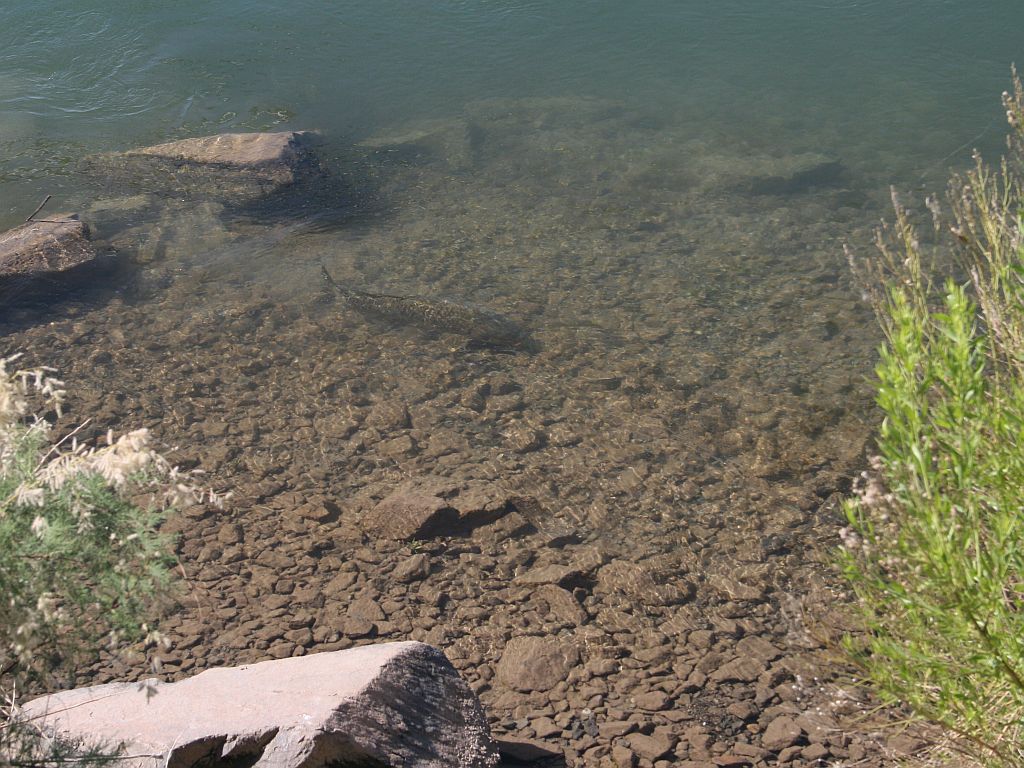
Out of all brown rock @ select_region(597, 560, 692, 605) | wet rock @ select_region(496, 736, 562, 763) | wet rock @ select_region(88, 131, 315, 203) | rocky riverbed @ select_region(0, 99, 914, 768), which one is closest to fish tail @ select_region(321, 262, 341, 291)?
rocky riverbed @ select_region(0, 99, 914, 768)

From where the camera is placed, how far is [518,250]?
9742 mm

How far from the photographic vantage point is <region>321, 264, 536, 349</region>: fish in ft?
26.5

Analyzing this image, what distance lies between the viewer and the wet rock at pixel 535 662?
4727mm

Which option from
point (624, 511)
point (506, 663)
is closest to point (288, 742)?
point (506, 663)

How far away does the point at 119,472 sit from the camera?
2762mm

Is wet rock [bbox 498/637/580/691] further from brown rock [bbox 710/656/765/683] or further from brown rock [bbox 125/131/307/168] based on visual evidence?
brown rock [bbox 125/131/307/168]

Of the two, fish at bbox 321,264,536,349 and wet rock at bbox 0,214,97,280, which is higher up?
wet rock at bbox 0,214,97,280

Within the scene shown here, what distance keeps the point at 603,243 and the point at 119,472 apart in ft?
24.9

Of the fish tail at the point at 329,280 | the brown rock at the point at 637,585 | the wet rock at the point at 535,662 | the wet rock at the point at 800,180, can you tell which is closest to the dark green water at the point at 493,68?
the wet rock at the point at 800,180

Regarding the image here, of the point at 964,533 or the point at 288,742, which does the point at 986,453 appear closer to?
the point at 964,533

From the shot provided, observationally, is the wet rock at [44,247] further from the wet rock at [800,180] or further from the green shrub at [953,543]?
the green shrub at [953,543]

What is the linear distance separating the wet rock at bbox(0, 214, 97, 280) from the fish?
2.80m

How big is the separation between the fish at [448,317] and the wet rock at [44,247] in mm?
2797

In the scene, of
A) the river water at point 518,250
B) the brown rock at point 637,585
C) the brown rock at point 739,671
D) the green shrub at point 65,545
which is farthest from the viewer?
the river water at point 518,250
